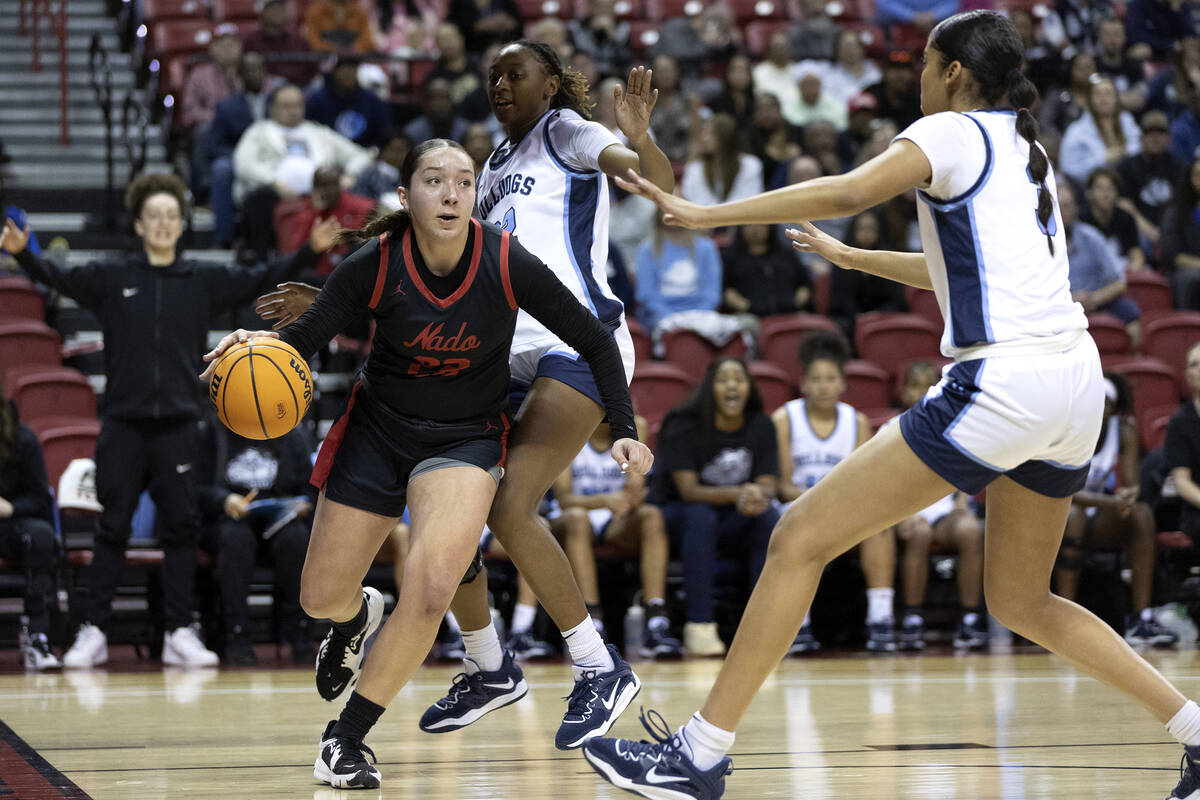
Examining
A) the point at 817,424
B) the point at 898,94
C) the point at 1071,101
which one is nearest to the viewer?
the point at 817,424

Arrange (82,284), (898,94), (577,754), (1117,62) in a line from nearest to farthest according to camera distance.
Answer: (577,754)
(82,284)
(898,94)
(1117,62)

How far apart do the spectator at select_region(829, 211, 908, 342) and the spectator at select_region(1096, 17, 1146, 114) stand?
13.4ft

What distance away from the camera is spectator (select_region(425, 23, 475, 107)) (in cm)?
1137

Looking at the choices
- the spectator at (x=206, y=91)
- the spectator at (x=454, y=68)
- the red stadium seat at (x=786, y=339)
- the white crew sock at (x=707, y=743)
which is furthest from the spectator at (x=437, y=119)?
the white crew sock at (x=707, y=743)

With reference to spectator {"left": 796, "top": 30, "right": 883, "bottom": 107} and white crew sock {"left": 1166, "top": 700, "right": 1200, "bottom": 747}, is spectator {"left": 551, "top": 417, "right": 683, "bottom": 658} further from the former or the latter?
spectator {"left": 796, "top": 30, "right": 883, "bottom": 107}

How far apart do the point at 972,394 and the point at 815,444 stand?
187 inches

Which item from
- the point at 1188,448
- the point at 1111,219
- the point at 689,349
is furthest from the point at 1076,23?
the point at 1188,448

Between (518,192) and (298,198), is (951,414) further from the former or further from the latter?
(298,198)

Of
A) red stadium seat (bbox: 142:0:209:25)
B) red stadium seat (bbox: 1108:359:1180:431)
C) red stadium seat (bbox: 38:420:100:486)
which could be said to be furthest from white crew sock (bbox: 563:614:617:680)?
red stadium seat (bbox: 142:0:209:25)

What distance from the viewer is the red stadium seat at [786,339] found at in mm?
9172

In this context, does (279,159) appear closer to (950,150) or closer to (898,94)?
(898,94)

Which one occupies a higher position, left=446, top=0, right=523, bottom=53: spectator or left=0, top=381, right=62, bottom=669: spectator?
left=446, top=0, right=523, bottom=53: spectator

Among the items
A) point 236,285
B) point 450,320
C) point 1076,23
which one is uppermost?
point 1076,23

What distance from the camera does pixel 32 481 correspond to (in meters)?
7.18
